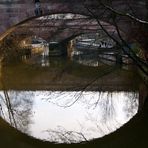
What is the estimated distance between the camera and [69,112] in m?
13.0

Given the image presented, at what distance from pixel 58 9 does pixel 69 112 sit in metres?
4.10

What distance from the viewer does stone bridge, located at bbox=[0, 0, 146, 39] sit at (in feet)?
47.3

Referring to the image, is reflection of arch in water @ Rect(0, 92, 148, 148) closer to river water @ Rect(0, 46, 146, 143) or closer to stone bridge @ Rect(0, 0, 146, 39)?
river water @ Rect(0, 46, 146, 143)

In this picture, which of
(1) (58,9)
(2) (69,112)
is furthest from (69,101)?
(1) (58,9)

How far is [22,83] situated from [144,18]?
6.64m

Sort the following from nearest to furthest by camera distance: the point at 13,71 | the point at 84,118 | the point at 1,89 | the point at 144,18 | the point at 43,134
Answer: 1. the point at 43,134
2. the point at 84,118
3. the point at 144,18
4. the point at 1,89
5. the point at 13,71

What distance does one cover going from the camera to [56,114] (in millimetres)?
12875

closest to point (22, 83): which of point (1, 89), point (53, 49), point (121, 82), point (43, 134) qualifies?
point (1, 89)

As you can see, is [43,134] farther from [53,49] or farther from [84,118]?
[53,49]

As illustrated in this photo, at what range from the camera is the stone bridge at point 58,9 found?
14.4m

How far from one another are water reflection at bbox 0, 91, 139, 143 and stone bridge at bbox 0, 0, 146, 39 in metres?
2.06

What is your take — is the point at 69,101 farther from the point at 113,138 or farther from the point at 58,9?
the point at 113,138

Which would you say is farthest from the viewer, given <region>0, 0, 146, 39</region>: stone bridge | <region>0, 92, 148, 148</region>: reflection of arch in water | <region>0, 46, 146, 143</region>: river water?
<region>0, 0, 146, 39</region>: stone bridge

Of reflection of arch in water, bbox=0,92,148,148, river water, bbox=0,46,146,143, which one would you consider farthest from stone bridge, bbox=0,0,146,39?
reflection of arch in water, bbox=0,92,148,148
